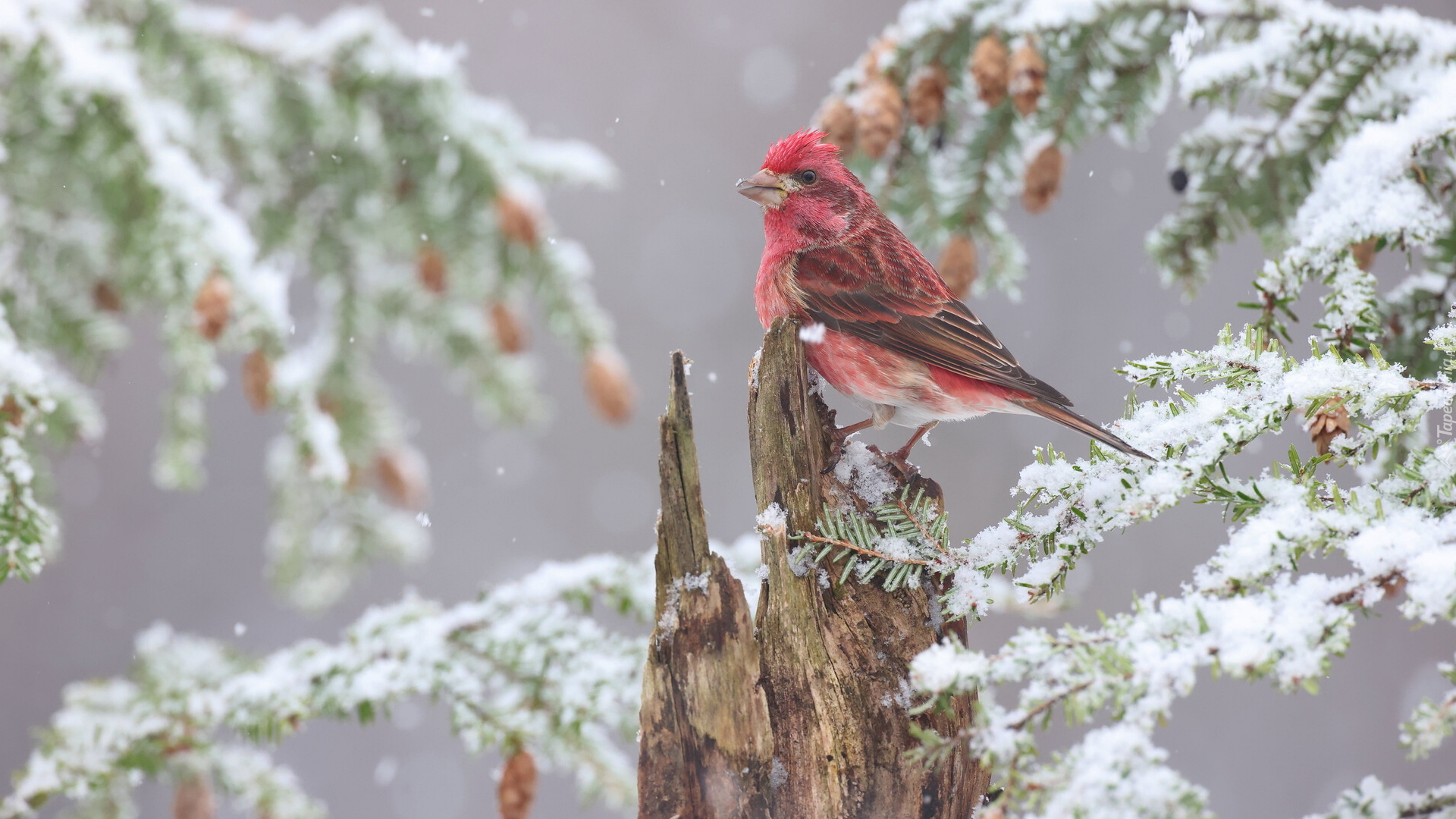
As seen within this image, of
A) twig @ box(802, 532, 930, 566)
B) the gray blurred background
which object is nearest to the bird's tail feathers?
twig @ box(802, 532, 930, 566)

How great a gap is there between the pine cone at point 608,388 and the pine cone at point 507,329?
0.23 meters

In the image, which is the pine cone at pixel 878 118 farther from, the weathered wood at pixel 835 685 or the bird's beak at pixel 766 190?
the weathered wood at pixel 835 685

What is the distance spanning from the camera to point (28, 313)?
3.00 m

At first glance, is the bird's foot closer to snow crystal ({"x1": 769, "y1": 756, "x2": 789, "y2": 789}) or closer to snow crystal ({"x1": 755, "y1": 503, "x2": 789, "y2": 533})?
snow crystal ({"x1": 755, "y1": 503, "x2": 789, "y2": 533})

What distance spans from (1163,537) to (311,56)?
24.3ft

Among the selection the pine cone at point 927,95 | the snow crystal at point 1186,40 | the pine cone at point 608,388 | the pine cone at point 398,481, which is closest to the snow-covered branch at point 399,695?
the pine cone at point 608,388

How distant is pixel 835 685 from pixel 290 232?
2.49 meters

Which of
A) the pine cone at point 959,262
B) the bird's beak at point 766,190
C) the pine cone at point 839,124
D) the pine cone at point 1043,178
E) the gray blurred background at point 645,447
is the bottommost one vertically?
the pine cone at point 959,262

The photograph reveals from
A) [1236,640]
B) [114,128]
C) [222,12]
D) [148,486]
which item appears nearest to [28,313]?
[114,128]

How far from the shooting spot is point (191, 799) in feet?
9.30

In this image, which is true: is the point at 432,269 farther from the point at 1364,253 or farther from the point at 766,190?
the point at 1364,253

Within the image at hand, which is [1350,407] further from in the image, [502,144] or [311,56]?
[311,56]

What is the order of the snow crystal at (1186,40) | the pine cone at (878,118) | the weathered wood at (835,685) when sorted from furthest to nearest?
the pine cone at (878,118) < the snow crystal at (1186,40) < the weathered wood at (835,685)

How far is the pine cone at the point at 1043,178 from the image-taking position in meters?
2.81
